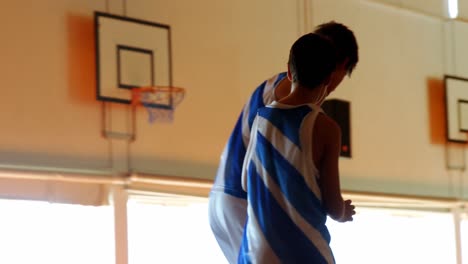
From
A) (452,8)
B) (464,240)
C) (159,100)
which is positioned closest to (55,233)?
(159,100)

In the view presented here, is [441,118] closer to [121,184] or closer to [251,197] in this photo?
[121,184]

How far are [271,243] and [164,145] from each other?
10.4 ft

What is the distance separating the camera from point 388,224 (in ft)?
19.6

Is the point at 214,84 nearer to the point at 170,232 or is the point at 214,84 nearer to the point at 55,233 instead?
the point at 170,232

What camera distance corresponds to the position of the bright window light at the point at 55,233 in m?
4.24

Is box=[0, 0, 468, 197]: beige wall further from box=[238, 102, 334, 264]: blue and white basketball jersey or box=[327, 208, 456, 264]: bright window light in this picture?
box=[238, 102, 334, 264]: blue and white basketball jersey

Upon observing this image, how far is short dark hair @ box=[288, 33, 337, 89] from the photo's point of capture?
158 centimetres

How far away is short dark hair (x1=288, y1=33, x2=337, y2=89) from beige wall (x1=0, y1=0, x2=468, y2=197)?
9.36 feet

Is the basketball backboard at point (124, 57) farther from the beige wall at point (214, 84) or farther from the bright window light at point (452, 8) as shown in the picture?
the bright window light at point (452, 8)

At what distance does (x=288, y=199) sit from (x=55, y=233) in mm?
2986

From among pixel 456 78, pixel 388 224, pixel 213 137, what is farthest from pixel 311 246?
pixel 456 78

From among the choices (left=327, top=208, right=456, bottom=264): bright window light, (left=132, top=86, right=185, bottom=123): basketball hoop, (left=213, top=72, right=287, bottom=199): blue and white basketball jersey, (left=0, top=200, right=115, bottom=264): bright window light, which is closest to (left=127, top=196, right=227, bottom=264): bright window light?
(left=0, top=200, right=115, bottom=264): bright window light

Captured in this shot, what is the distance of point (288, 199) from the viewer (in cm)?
160

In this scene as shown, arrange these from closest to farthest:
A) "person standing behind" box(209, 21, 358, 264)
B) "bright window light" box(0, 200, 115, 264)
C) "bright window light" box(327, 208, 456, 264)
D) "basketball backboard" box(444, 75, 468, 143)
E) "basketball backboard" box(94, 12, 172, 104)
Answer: "person standing behind" box(209, 21, 358, 264) → "bright window light" box(0, 200, 115, 264) → "basketball backboard" box(94, 12, 172, 104) → "bright window light" box(327, 208, 456, 264) → "basketball backboard" box(444, 75, 468, 143)
